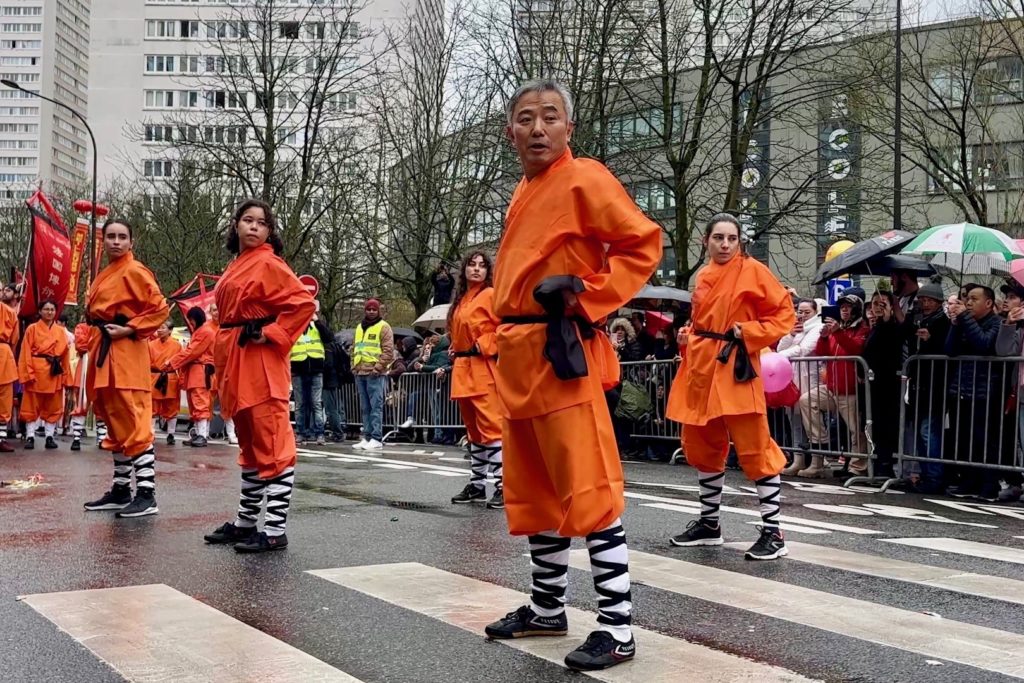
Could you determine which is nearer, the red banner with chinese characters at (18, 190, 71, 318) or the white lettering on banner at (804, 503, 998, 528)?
the white lettering on banner at (804, 503, 998, 528)

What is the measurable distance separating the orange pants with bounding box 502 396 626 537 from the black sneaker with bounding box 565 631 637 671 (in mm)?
385

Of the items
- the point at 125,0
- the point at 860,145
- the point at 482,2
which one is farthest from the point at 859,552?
the point at 125,0

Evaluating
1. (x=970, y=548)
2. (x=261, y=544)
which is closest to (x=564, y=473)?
(x=261, y=544)

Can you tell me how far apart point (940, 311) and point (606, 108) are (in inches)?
590

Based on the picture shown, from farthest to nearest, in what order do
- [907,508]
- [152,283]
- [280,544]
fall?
1. [907,508]
2. [152,283]
3. [280,544]

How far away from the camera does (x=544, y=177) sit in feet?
14.7

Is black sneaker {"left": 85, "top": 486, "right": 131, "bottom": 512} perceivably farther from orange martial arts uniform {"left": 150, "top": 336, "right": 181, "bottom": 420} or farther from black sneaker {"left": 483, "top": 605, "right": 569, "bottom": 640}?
orange martial arts uniform {"left": 150, "top": 336, "right": 181, "bottom": 420}

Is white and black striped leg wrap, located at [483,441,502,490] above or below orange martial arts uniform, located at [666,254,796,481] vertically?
below

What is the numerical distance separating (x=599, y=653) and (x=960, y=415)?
808 centimetres

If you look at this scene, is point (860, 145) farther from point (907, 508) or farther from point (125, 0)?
point (125, 0)

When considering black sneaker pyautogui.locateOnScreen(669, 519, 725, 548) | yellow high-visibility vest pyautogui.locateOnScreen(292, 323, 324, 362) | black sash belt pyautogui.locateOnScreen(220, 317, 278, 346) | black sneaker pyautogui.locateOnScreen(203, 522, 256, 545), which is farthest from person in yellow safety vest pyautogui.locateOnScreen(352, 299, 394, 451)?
black sneaker pyautogui.locateOnScreen(669, 519, 725, 548)

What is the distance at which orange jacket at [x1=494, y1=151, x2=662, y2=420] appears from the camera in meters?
4.36

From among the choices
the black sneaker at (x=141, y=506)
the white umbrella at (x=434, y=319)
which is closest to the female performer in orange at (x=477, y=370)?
the black sneaker at (x=141, y=506)

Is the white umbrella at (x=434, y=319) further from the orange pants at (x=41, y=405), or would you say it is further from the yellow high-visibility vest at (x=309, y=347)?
the orange pants at (x=41, y=405)
